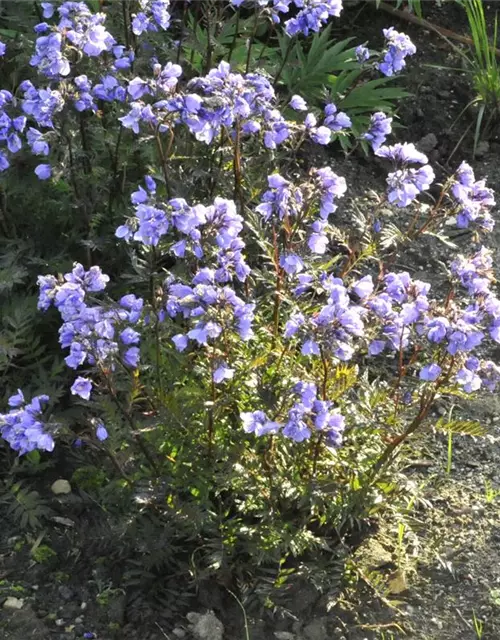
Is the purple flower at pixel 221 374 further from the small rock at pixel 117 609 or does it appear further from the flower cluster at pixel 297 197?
the small rock at pixel 117 609

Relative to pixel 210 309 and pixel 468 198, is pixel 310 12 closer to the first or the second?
pixel 468 198

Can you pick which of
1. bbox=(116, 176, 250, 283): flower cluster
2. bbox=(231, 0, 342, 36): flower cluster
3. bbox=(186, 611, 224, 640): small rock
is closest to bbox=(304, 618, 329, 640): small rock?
bbox=(186, 611, 224, 640): small rock

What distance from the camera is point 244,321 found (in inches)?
85.7

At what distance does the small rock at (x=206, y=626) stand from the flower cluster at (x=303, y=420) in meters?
0.64

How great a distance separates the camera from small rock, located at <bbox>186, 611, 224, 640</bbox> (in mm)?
2570

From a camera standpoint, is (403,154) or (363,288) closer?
(363,288)

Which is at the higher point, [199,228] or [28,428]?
[199,228]

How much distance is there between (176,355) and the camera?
2605 mm

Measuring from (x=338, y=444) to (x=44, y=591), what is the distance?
105 cm

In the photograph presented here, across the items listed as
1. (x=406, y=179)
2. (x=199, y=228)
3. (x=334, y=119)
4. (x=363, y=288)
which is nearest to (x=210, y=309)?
(x=199, y=228)

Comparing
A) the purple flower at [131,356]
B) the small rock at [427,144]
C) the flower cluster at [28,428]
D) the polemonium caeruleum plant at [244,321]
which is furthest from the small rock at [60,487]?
the small rock at [427,144]

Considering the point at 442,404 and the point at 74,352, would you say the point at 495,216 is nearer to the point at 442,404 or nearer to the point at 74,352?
the point at 442,404

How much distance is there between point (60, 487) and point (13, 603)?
43 centimetres

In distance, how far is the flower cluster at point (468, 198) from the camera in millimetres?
2430
